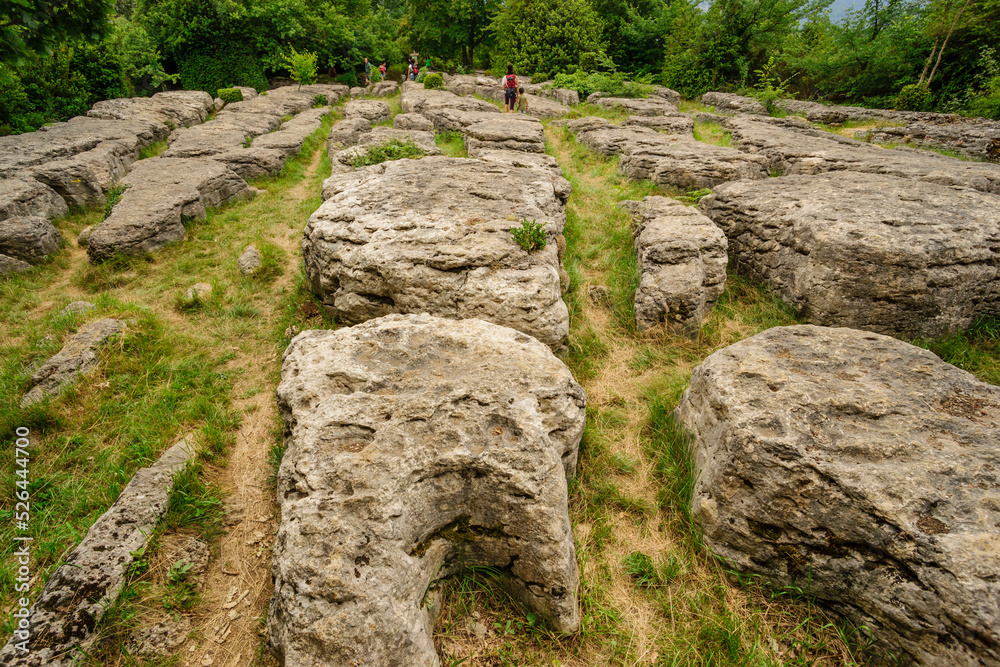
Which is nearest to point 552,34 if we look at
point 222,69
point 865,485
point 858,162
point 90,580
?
point 222,69

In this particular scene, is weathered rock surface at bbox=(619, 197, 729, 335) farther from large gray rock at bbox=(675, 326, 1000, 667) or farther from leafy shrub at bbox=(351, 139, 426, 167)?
leafy shrub at bbox=(351, 139, 426, 167)

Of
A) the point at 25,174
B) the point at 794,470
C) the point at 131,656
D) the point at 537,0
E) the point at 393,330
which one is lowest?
the point at 131,656

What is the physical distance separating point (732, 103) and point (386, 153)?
1749cm

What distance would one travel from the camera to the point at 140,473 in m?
3.11

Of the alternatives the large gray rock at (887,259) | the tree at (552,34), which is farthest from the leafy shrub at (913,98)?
the large gray rock at (887,259)

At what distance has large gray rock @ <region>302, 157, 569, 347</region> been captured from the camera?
14.0ft

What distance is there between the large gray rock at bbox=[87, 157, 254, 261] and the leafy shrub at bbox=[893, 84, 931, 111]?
92.9 feet

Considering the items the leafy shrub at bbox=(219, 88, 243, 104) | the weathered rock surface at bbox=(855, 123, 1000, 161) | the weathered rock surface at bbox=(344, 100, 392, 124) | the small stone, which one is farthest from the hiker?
the weathered rock surface at bbox=(855, 123, 1000, 161)

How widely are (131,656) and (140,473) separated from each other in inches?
49.6

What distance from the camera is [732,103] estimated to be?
60.4 ft

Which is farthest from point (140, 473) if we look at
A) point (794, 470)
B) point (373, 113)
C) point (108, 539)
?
point (373, 113)

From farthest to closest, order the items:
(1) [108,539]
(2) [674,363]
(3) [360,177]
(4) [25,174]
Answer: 1. (4) [25,174]
2. (3) [360,177]
3. (2) [674,363]
4. (1) [108,539]

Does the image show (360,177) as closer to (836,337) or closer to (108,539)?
(108,539)

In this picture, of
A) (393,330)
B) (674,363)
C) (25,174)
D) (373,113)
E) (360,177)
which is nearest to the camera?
(393,330)
